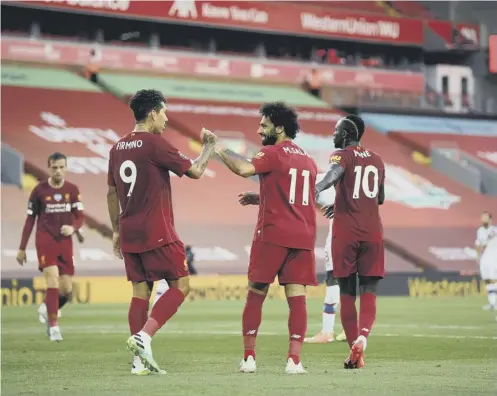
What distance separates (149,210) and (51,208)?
6002 millimetres

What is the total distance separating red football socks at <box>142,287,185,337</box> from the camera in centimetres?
988

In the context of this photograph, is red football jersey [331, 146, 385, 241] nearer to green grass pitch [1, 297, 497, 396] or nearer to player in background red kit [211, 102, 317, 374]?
player in background red kit [211, 102, 317, 374]

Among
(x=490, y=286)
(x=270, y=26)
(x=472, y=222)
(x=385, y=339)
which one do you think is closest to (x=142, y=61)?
(x=270, y=26)

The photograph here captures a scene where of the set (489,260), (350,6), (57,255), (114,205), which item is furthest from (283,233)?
(350,6)

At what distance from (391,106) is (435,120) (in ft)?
8.08

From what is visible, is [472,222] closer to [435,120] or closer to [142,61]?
[435,120]

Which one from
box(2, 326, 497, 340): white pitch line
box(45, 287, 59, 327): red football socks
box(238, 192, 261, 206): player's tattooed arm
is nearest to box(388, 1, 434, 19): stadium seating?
box(2, 326, 497, 340): white pitch line

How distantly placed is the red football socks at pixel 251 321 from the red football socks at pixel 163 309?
57 centimetres

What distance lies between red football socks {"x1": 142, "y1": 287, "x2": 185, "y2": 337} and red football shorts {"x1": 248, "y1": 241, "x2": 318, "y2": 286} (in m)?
0.64

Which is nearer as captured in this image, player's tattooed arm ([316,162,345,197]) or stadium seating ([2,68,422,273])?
player's tattooed arm ([316,162,345,197])

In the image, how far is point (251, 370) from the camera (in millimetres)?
10164

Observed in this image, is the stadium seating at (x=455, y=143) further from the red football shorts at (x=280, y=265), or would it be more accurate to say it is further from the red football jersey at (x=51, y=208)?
the red football shorts at (x=280, y=265)

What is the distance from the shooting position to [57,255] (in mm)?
15742

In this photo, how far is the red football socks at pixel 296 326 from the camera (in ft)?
33.0
